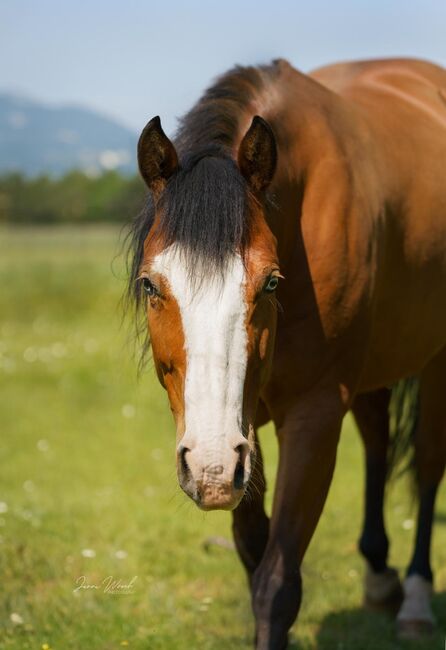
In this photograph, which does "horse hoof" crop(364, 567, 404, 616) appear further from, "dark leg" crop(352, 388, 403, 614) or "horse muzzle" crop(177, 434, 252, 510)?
"horse muzzle" crop(177, 434, 252, 510)

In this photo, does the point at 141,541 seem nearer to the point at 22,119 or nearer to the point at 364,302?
the point at 364,302

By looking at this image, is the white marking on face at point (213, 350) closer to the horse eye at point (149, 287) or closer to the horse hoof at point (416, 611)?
the horse eye at point (149, 287)

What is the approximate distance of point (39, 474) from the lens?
356 inches

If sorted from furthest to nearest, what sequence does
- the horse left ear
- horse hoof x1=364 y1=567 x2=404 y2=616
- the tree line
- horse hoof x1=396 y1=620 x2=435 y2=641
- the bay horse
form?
the tree line → horse hoof x1=364 y1=567 x2=404 y2=616 → horse hoof x1=396 y1=620 x2=435 y2=641 → the horse left ear → the bay horse

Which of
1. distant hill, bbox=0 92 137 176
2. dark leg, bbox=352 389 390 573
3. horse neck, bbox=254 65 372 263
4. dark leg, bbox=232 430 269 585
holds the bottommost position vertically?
distant hill, bbox=0 92 137 176

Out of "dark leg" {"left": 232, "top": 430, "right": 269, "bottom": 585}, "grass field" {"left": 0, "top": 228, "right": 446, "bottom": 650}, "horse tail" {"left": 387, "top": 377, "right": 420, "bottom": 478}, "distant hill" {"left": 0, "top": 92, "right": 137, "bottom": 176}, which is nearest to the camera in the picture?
"dark leg" {"left": 232, "top": 430, "right": 269, "bottom": 585}

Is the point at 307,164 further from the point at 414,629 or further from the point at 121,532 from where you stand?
Answer: the point at 121,532

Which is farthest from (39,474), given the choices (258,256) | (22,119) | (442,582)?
(22,119)

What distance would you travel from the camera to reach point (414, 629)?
4988mm

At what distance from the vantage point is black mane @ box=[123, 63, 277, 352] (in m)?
3.03

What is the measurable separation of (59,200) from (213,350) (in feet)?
108

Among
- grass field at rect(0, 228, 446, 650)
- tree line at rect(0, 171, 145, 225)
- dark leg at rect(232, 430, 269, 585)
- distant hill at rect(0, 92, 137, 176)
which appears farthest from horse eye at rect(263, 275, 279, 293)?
tree line at rect(0, 171, 145, 225)

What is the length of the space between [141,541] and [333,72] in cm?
298

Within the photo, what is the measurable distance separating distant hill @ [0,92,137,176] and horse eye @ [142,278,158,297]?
2447cm
